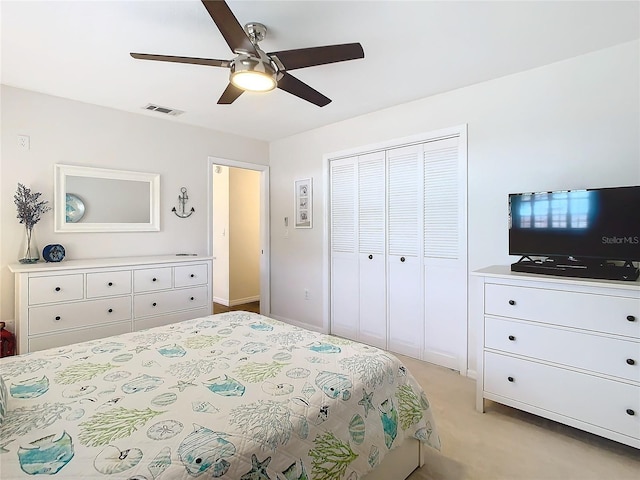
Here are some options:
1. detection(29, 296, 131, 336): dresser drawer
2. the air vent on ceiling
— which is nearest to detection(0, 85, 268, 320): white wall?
the air vent on ceiling

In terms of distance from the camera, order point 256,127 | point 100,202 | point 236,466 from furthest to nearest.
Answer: point 256,127, point 100,202, point 236,466

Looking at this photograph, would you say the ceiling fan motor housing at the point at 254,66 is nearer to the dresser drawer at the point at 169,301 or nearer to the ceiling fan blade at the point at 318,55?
the ceiling fan blade at the point at 318,55

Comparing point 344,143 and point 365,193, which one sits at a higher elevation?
point 344,143

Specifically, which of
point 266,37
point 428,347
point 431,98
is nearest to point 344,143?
point 431,98

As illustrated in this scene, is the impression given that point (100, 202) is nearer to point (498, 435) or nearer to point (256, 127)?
point (256, 127)

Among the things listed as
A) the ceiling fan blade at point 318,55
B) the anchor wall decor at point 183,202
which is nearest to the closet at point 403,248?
the ceiling fan blade at point 318,55

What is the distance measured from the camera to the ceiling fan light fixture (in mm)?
1784

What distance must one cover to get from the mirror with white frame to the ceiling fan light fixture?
212 centimetres

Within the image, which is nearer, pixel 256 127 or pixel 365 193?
pixel 365 193

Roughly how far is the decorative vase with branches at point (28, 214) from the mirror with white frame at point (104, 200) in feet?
0.44

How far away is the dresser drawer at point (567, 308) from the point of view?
5.98ft

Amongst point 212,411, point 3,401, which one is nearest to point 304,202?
point 212,411

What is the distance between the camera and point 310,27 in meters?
2.00

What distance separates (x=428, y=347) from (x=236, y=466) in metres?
2.60
